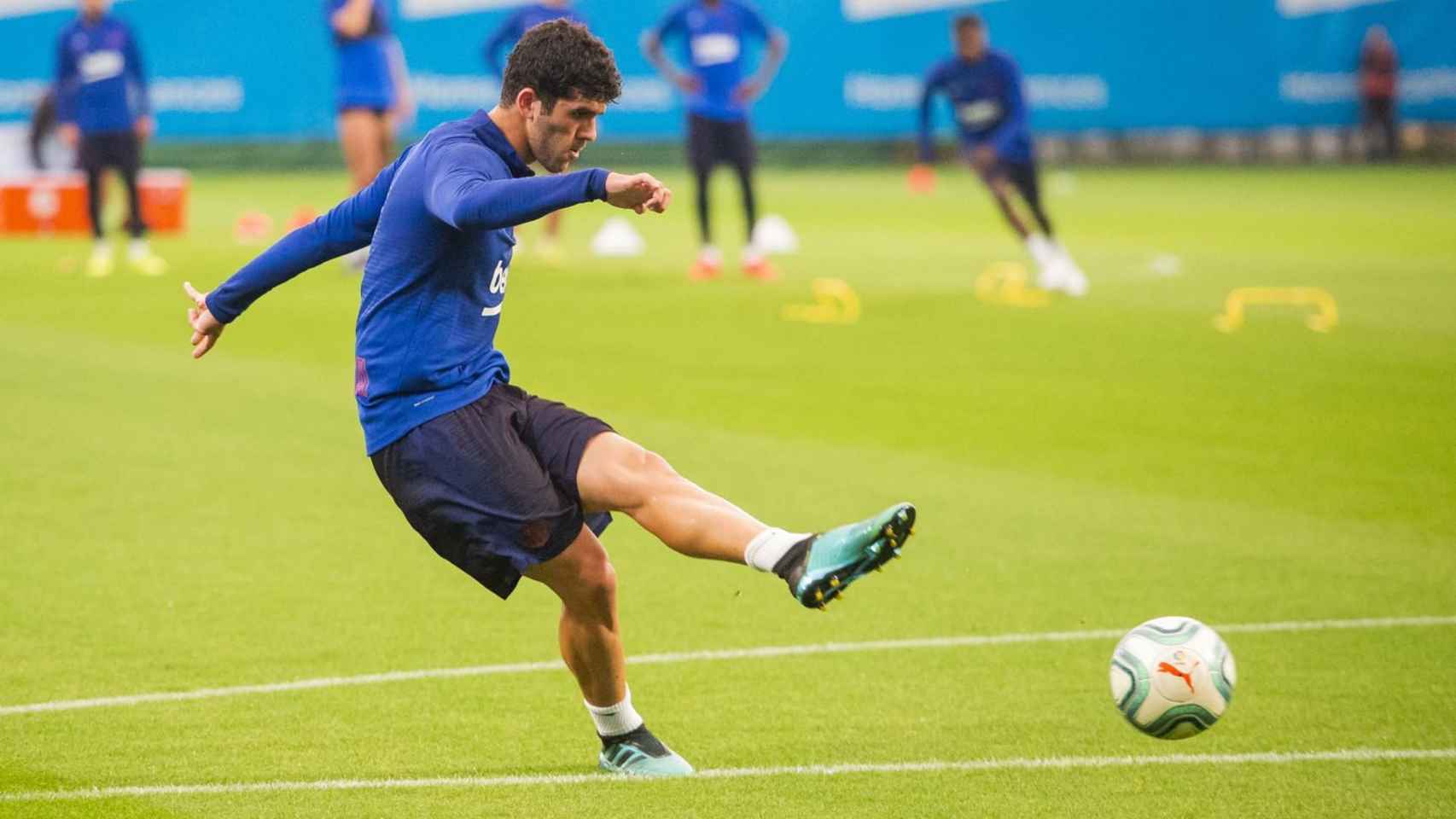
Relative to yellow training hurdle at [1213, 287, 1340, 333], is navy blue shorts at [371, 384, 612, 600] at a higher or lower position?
higher

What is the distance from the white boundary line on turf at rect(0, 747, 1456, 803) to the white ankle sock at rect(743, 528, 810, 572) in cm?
102

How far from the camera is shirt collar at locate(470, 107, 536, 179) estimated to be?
5535 millimetres

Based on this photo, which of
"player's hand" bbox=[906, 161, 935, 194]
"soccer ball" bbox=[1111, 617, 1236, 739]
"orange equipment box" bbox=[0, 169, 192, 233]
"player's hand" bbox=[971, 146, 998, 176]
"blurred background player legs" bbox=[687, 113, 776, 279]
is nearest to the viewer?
"soccer ball" bbox=[1111, 617, 1236, 739]

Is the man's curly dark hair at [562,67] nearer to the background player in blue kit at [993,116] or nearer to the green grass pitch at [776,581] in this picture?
the green grass pitch at [776,581]

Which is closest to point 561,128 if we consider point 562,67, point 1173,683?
point 562,67

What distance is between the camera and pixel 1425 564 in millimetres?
8781

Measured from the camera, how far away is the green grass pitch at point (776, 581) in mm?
5930

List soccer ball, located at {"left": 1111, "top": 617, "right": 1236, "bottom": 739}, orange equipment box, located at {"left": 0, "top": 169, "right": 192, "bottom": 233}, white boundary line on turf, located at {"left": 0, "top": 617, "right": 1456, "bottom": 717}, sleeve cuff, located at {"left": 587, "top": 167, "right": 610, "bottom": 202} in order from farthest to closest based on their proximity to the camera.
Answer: orange equipment box, located at {"left": 0, "top": 169, "right": 192, "bottom": 233}, white boundary line on turf, located at {"left": 0, "top": 617, "right": 1456, "bottom": 717}, soccer ball, located at {"left": 1111, "top": 617, "right": 1236, "bottom": 739}, sleeve cuff, located at {"left": 587, "top": 167, "right": 610, "bottom": 202}

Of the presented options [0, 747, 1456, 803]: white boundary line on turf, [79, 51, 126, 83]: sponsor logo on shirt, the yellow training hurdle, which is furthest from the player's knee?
[79, 51, 126, 83]: sponsor logo on shirt

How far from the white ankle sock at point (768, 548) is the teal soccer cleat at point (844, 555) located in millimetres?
44

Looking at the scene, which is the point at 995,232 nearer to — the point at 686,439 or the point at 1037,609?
the point at 686,439

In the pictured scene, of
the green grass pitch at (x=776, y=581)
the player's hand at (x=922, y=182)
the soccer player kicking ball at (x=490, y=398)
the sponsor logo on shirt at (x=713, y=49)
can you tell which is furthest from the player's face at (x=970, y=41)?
the player's hand at (x=922, y=182)

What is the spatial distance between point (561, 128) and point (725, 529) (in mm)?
1204

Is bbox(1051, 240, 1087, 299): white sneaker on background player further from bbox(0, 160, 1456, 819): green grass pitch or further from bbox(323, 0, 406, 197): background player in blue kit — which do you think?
bbox(323, 0, 406, 197): background player in blue kit
